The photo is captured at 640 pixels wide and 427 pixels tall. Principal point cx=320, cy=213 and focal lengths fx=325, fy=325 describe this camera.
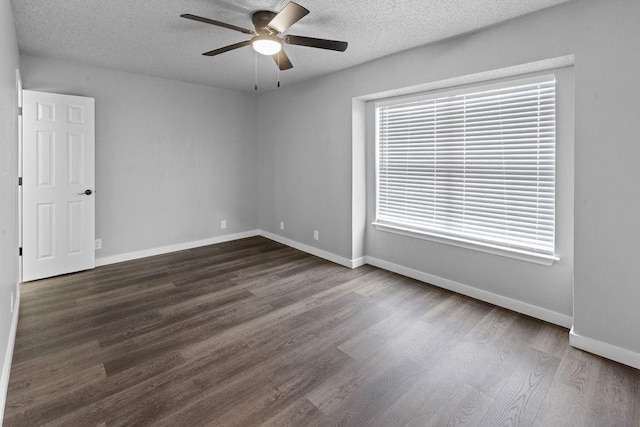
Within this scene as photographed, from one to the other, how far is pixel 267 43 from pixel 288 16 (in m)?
0.38

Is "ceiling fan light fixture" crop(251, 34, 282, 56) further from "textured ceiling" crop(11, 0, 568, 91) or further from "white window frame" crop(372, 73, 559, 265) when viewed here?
"white window frame" crop(372, 73, 559, 265)

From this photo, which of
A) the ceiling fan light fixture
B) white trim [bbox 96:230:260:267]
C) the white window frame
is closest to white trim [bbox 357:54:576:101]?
the white window frame

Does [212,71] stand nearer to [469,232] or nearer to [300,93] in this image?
[300,93]

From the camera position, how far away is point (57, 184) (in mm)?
3770

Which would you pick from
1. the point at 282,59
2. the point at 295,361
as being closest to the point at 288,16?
the point at 282,59

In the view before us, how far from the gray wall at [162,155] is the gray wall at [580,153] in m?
1.99

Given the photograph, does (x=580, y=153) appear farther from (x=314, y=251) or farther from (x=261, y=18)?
(x=314, y=251)

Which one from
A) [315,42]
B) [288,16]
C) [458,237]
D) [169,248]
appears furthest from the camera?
[169,248]

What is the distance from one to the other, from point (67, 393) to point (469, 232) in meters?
3.48

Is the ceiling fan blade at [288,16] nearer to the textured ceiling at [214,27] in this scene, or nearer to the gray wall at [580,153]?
the textured ceiling at [214,27]

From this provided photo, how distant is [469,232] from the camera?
3.38 meters

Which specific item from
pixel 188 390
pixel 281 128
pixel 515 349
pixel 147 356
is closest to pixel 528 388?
pixel 515 349

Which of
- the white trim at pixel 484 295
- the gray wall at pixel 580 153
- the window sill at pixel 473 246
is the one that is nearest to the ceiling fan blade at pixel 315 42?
the gray wall at pixel 580 153

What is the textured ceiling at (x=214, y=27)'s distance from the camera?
2.49 metres
